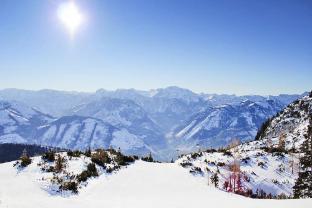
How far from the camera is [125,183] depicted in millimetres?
24406

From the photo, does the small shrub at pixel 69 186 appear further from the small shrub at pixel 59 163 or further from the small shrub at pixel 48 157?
the small shrub at pixel 48 157

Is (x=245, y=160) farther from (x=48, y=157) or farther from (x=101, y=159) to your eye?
(x=48, y=157)

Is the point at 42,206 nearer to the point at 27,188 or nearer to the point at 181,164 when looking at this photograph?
the point at 27,188

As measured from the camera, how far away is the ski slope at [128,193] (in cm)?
1712

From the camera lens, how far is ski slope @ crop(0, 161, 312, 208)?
56.2 feet

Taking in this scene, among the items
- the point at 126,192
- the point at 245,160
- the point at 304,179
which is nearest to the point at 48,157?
the point at 126,192

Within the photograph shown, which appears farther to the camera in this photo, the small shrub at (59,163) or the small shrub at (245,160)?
the small shrub at (245,160)

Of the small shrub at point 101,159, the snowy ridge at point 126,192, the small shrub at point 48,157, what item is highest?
the small shrub at point 48,157

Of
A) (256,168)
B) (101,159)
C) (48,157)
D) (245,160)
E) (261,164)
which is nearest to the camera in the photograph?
(48,157)

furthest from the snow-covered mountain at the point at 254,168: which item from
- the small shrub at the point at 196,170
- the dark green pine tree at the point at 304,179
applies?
the dark green pine tree at the point at 304,179

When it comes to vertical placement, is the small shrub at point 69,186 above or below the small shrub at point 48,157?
below

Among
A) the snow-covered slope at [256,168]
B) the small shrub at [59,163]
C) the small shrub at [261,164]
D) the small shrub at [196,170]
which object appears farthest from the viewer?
the small shrub at [261,164]

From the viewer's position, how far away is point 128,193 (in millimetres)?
21656

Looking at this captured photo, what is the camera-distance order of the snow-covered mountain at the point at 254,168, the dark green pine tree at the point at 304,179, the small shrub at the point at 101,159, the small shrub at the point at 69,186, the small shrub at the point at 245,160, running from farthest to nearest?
the small shrub at the point at 245,160
the snow-covered mountain at the point at 254,168
the dark green pine tree at the point at 304,179
the small shrub at the point at 101,159
the small shrub at the point at 69,186
